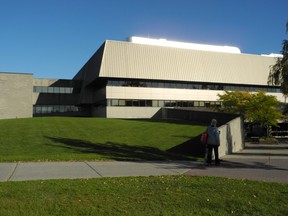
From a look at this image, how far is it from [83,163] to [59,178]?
11.8ft

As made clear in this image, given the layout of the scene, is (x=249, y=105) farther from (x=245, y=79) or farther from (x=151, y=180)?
(x=151, y=180)

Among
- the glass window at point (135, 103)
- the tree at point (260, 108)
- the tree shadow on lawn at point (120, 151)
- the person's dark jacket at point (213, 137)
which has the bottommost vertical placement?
the tree shadow on lawn at point (120, 151)

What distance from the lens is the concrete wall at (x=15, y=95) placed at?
5956 centimetres

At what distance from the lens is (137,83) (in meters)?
52.2

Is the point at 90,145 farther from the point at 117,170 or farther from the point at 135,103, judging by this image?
the point at 135,103

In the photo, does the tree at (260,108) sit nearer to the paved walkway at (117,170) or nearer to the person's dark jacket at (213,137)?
the person's dark jacket at (213,137)

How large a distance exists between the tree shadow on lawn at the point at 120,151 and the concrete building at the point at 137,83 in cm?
3005

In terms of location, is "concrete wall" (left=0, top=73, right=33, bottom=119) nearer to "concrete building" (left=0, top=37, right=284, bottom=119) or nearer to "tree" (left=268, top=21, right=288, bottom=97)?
"concrete building" (left=0, top=37, right=284, bottom=119)

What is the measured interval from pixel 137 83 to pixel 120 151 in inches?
1405

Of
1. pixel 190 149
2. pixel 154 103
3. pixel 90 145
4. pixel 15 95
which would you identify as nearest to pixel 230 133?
pixel 190 149

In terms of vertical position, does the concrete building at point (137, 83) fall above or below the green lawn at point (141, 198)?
above

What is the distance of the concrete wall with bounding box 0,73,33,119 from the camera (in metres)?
59.6

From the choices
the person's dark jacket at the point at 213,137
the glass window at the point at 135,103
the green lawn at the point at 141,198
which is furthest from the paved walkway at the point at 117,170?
the glass window at the point at 135,103

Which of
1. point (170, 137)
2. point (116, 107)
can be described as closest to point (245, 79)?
point (116, 107)
